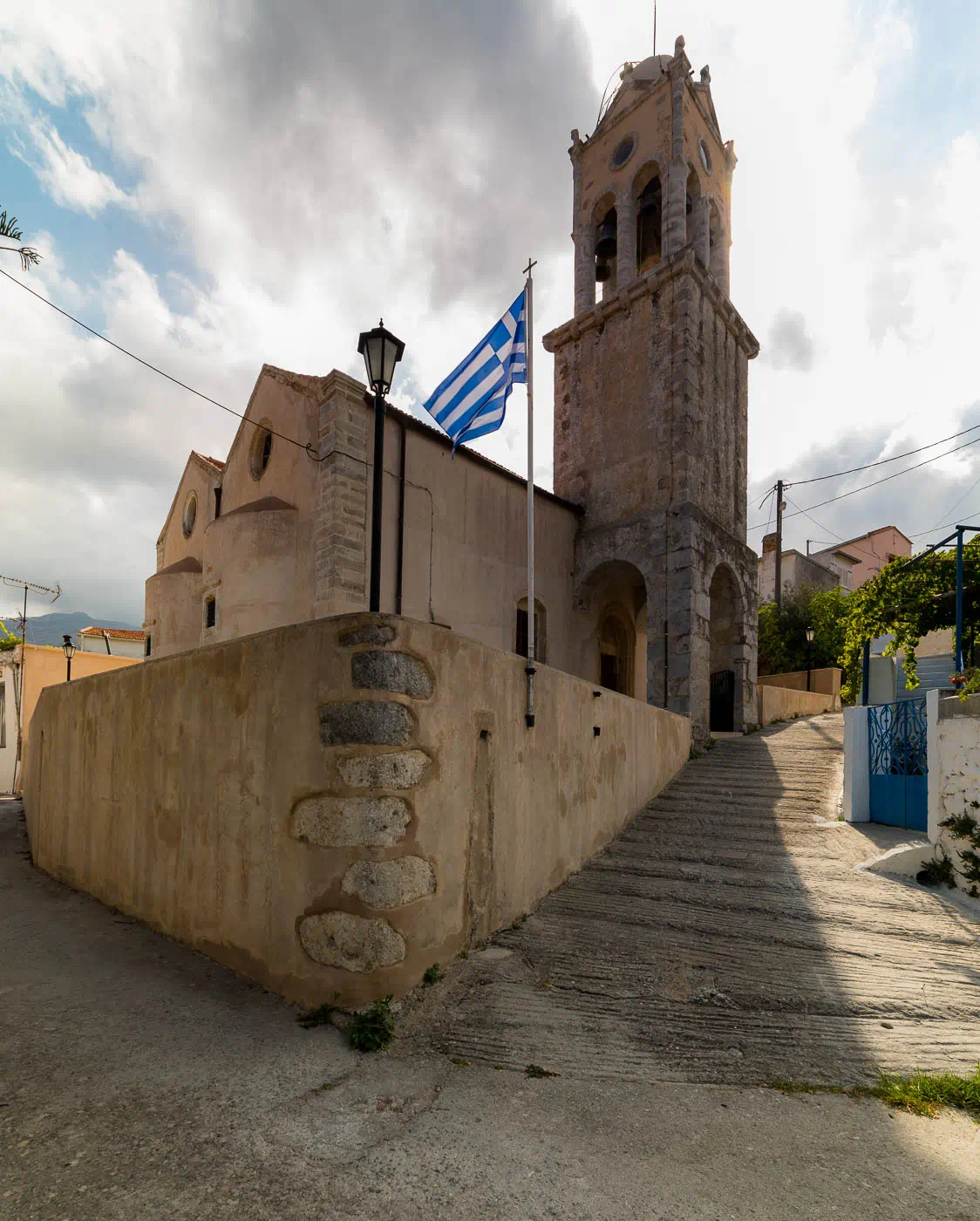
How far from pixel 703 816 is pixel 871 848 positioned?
6.52 feet

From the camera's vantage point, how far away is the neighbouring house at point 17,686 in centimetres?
1952

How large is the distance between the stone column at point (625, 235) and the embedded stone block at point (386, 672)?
16498 millimetres

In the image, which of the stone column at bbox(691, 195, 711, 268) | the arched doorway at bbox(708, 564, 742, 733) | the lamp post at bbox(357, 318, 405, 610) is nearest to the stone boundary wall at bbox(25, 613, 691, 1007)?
the lamp post at bbox(357, 318, 405, 610)

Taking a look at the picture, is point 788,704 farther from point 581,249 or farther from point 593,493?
point 581,249

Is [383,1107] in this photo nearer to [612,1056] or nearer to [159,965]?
[612,1056]

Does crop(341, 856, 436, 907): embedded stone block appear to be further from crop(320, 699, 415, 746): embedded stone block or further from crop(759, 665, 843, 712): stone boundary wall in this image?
crop(759, 665, 843, 712): stone boundary wall

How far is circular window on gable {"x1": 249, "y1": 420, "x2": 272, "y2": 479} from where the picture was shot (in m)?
13.2

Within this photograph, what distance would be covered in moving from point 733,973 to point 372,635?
3.16 metres

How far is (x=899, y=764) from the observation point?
23.1 ft

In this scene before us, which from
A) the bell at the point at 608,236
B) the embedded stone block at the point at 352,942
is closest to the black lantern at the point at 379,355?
the embedded stone block at the point at 352,942

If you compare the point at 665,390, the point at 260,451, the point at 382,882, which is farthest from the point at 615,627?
the point at 382,882

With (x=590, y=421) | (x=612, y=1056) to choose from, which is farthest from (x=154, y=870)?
(x=590, y=421)

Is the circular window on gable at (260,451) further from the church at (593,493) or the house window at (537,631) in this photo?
the house window at (537,631)

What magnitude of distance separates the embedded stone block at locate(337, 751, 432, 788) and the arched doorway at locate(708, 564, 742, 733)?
14026mm
